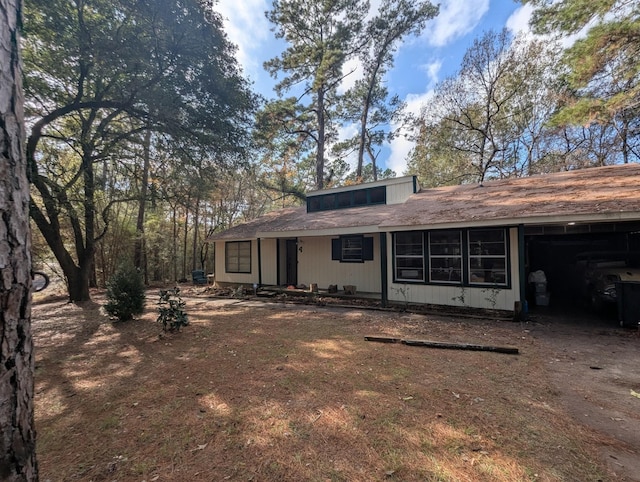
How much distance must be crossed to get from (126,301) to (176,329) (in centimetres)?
191

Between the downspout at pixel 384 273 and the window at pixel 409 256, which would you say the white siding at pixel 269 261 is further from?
the window at pixel 409 256

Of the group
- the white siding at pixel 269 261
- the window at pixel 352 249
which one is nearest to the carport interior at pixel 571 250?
the window at pixel 352 249

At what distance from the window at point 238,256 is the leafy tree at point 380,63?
10942 mm

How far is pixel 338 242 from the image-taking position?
10.9 meters

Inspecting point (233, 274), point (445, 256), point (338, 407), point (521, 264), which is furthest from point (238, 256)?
point (338, 407)

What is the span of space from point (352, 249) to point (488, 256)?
4.52 m

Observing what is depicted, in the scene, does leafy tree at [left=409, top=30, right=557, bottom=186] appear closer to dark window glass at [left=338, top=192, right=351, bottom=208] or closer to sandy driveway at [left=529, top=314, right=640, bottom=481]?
dark window glass at [left=338, top=192, right=351, bottom=208]

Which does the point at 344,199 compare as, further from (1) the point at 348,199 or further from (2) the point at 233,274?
(2) the point at 233,274

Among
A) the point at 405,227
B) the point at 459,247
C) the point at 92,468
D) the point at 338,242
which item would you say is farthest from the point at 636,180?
the point at 92,468

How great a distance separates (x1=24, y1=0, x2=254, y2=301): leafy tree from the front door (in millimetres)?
4384

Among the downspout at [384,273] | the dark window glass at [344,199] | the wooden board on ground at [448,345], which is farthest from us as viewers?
the dark window glass at [344,199]

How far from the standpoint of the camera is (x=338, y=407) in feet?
10.2

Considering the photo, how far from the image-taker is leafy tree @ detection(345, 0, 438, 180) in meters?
17.2

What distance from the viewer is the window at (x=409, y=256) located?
821 centimetres
